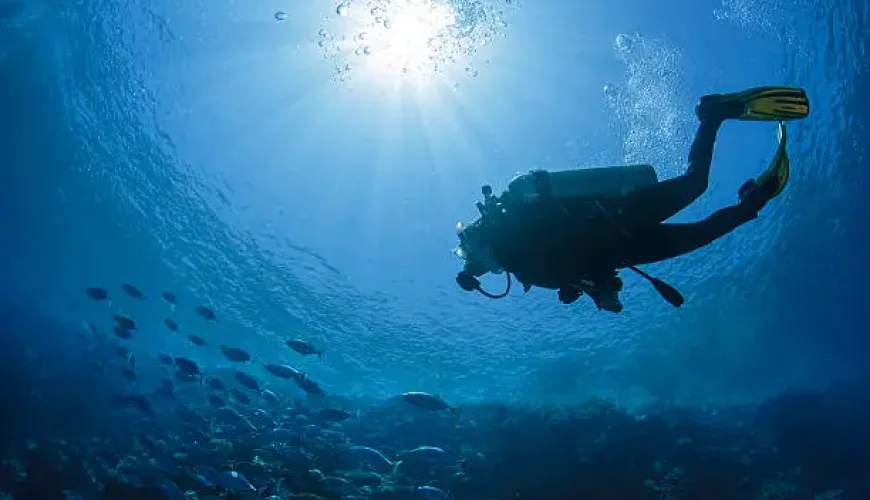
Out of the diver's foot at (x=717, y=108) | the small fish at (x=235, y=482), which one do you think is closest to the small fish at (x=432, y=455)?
the small fish at (x=235, y=482)

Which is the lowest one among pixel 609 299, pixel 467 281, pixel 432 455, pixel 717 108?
pixel 609 299

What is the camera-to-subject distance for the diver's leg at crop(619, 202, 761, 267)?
4.31 meters

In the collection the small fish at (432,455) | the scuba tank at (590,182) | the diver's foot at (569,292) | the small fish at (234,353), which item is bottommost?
the diver's foot at (569,292)

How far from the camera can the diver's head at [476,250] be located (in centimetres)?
485

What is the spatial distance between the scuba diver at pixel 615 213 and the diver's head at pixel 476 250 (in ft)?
0.39

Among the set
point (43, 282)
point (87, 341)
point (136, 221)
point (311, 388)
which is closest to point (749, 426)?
point (311, 388)

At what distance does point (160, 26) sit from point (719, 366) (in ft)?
127

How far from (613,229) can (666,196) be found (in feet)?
1.78

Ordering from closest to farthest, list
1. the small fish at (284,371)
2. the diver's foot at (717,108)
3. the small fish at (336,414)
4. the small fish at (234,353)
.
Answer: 1. the diver's foot at (717,108)
2. the small fish at (336,414)
3. the small fish at (284,371)
4. the small fish at (234,353)

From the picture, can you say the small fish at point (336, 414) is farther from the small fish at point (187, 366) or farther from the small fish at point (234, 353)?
the small fish at point (187, 366)

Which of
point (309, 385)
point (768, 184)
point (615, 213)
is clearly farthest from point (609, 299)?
point (309, 385)

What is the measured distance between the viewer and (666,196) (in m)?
4.20

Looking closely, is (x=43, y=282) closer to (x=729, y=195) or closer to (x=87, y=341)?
(x=87, y=341)

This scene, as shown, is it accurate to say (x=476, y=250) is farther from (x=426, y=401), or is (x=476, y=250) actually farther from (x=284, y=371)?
(x=284, y=371)
